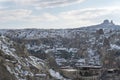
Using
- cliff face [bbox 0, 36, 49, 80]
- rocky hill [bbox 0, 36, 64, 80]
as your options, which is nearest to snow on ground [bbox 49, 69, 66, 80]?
rocky hill [bbox 0, 36, 64, 80]

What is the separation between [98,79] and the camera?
133750 millimetres

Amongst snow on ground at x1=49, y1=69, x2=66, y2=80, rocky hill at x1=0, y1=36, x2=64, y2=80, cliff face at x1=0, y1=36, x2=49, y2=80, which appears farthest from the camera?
snow on ground at x1=49, y1=69, x2=66, y2=80

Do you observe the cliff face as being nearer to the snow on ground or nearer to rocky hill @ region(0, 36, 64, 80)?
rocky hill @ region(0, 36, 64, 80)

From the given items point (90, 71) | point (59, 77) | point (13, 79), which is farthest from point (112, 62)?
point (13, 79)

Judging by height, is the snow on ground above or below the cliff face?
below

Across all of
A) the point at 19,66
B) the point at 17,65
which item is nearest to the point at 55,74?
the point at 19,66

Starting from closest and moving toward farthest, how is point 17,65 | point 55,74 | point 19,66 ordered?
point 17,65
point 19,66
point 55,74

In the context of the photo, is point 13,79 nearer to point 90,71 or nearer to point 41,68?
point 41,68

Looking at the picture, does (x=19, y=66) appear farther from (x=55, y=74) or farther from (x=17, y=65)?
(x=55, y=74)

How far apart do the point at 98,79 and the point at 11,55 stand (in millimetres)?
30415

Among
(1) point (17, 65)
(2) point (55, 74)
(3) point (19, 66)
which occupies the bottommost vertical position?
(2) point (55, 74)

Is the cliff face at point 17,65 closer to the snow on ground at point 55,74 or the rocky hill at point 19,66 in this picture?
the rocky hill at point 19,66

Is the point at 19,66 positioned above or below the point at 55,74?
above

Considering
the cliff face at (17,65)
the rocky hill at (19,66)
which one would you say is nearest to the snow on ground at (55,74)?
the rocky hill at (19,66)
